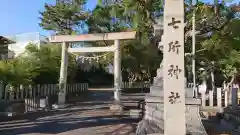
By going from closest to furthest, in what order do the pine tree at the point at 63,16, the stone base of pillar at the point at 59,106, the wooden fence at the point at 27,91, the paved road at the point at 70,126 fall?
1. the paved road at the point at 70,126
2. the wooden fence at the point at 27,91
3. the stone base of pillar at the point at 59,106
4. the pine tree at the point at 63,16

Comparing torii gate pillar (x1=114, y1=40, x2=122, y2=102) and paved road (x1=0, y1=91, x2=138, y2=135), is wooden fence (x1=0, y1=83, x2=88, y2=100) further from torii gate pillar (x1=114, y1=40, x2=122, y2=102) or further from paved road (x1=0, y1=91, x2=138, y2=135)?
torii gate pillar (x1=114, y1=40, x2=122, y2=102)

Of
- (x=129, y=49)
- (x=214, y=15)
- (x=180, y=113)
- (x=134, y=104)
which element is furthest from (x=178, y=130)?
(x=129, y=49)

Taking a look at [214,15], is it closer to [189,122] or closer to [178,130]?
[189,122]

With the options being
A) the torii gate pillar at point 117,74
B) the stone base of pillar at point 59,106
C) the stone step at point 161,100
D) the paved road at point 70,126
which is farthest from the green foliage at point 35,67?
the stone step at point 161,100

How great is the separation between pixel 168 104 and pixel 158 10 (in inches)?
576

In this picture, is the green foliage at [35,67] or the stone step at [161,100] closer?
the stone step at [161,100]

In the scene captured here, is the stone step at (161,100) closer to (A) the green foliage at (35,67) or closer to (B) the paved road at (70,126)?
(B) the paved road at (70,126)

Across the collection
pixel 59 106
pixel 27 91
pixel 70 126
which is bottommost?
pixel 70 126

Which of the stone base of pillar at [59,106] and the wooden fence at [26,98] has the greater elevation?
the wooden fence at [26,98]

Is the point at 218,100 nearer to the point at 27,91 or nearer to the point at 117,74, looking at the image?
the point at 117,74

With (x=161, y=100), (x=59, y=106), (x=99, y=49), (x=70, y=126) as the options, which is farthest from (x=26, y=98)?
(x=161, y=100)

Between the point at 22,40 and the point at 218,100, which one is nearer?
the point at 218,100

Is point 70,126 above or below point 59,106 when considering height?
below

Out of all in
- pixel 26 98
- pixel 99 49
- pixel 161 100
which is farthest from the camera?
pixel 99 49
